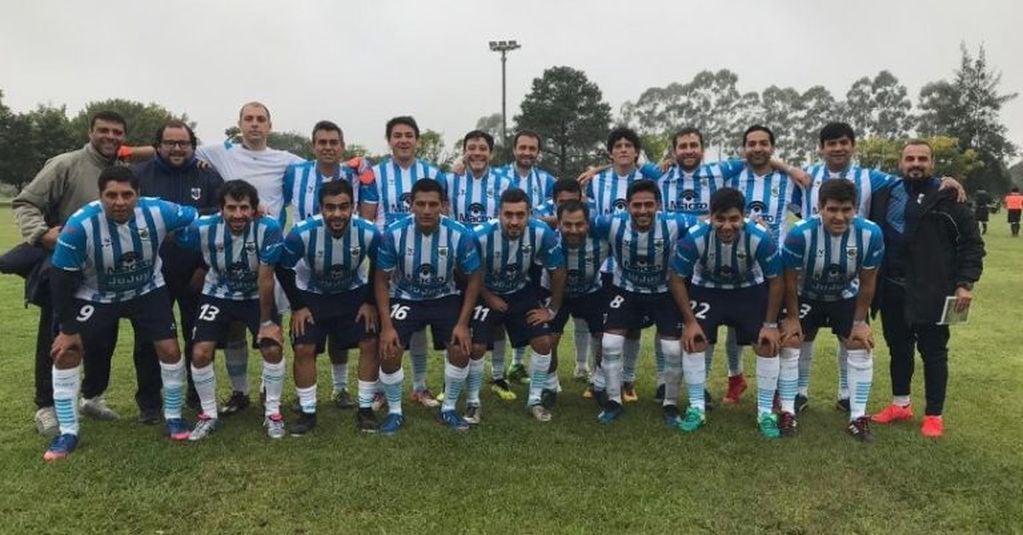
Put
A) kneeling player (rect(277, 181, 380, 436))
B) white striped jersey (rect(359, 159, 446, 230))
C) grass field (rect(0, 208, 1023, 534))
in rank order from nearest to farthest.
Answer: grass field (rect(0, 208, 1023, 534)) < kneeling player (rect(277, 181, 380, 436)) < white striped jersey (rect(359, 159, 446, 230))

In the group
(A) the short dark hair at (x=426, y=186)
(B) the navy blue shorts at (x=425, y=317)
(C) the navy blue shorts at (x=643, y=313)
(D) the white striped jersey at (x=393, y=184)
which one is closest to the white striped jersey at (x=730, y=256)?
(C) the navy blue shorts at (x=643, y=313)

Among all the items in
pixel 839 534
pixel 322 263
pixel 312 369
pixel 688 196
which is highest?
pixel 688 196

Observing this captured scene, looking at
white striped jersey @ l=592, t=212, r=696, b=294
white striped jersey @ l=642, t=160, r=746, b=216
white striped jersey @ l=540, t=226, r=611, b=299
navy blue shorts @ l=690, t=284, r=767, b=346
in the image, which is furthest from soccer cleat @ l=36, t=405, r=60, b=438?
white striped jersey @ l=642, t=160, r=746, b=216

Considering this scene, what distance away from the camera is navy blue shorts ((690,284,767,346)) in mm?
4938

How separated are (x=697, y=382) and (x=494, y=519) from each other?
83.3 inches

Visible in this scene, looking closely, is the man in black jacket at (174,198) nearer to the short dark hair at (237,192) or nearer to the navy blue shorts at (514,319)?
the short dark hair at (237,192)

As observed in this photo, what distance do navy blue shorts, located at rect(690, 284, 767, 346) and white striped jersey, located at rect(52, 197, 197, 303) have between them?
3584 mm

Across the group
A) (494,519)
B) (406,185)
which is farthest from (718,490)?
(406,185)

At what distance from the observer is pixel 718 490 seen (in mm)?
3826

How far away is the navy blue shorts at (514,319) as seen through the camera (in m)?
5.10

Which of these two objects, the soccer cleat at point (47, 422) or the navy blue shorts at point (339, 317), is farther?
the navy blue shorts at point (339, 317)

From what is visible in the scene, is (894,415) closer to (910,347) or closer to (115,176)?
(910,347)

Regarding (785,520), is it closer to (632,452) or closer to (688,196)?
(632,452)

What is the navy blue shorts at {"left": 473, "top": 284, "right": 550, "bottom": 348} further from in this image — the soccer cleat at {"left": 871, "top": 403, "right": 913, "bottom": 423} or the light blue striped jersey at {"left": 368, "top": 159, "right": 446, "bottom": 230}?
the soccer cleat at {"left": 871, "top": 403, "right": 913, "bottom": 423}
